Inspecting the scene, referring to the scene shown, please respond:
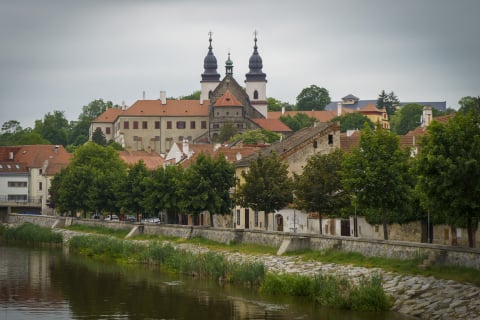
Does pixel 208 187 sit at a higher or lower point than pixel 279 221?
higher

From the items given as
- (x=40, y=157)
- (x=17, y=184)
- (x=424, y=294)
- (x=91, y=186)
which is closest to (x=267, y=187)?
(x=424, y=294)

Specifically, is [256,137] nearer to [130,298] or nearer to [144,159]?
[144,159]

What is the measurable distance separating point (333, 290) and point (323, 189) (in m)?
20.2

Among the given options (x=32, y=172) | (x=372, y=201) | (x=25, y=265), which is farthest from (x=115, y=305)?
(x=32, y=172)

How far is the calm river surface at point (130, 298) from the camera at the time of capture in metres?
44.3

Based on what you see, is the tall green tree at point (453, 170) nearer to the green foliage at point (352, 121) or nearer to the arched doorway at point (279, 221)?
the arched doorway at point (279, 221)

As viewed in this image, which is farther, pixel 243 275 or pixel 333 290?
pixel 243 275

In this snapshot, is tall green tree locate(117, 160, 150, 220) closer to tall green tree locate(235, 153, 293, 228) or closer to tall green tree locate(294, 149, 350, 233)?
tall green tree locate(235, 153, 293, 228)

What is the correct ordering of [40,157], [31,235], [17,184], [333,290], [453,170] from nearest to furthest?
[453,170] < [333,290] < [31,235] < [17,184] < [40,157]

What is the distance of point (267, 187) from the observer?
6956 cm

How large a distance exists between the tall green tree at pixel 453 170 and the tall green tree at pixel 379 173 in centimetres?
715

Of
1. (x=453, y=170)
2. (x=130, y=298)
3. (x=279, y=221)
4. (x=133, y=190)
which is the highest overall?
(x=133, y=190)

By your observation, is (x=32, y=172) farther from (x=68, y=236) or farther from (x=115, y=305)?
(x=115, y=305)

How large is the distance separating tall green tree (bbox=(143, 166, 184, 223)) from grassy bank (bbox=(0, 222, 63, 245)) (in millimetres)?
10087
